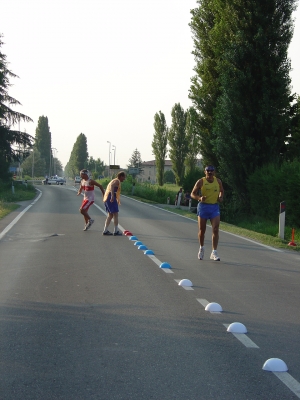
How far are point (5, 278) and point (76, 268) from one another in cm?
152

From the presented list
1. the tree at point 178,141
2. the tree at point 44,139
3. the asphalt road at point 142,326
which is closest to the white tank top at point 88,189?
the asphalt road at point 142,326

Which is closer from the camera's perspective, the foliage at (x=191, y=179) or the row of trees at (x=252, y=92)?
the row of trees at (x=252, y=92)

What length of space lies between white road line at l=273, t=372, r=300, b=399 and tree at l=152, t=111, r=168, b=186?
89.8m

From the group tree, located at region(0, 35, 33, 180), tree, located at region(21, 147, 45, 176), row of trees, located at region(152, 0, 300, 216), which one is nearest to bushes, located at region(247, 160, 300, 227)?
row of trees, located at region(152, 0, 300, 216)

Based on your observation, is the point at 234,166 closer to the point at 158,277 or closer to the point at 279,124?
the point at 279,124

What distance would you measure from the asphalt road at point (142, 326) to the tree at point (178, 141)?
73.8m

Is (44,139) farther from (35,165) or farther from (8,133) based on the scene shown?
(8,133)

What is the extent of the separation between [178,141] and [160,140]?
38.2ft

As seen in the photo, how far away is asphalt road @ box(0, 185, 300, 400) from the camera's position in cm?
480

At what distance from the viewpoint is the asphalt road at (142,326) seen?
189 inches

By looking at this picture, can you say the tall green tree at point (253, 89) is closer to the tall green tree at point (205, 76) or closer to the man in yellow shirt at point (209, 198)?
the tall green tree at point (205, 76)

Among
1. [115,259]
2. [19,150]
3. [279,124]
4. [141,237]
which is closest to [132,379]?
[115,259]

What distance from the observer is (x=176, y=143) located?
8925cm

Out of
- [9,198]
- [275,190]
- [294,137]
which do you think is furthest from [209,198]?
[9,198]
